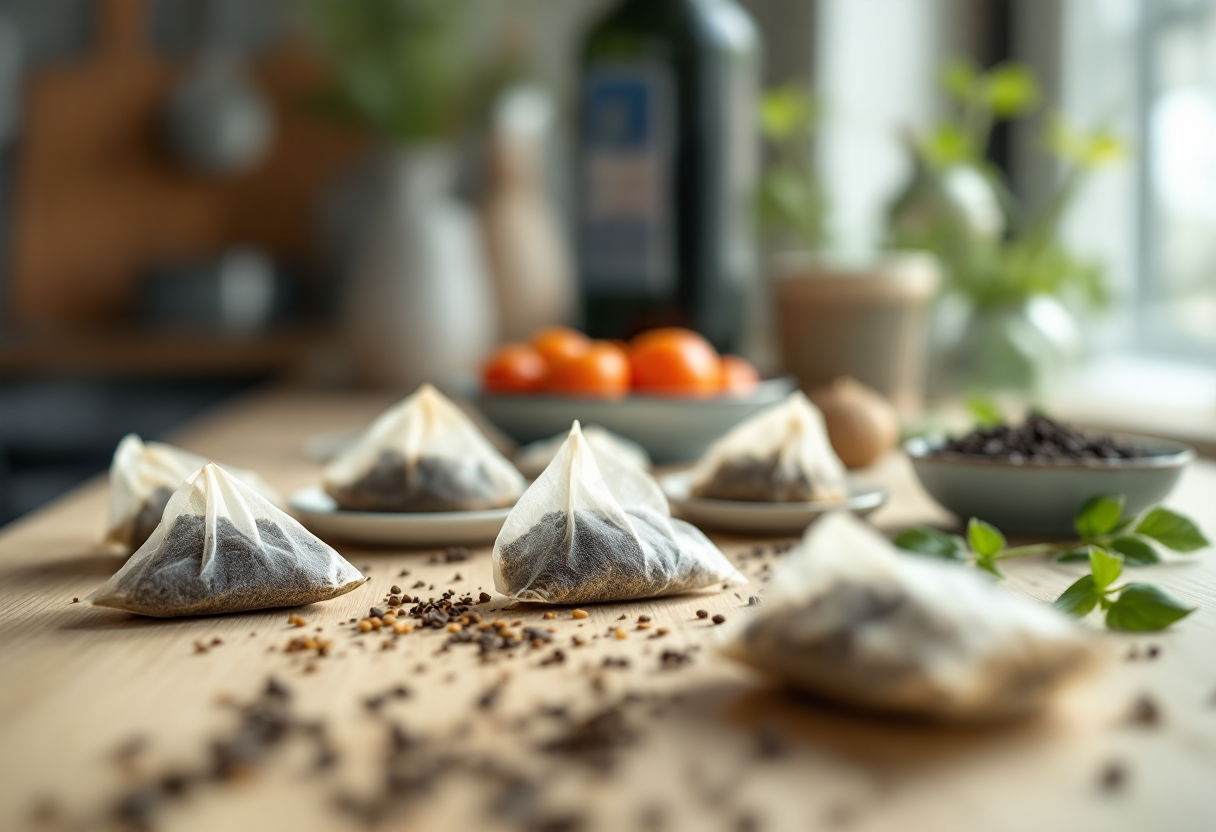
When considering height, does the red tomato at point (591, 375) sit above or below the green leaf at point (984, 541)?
above

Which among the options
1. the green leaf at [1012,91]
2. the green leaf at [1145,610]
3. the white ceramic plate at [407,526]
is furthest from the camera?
the green leaf at [1012,91]

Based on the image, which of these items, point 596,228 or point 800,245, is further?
point 800,245

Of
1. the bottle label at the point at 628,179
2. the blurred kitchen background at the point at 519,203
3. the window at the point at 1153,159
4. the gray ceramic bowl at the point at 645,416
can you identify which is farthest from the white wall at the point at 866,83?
the gray ceramic bowl at the point at 645,416

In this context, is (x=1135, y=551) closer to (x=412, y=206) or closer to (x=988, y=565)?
(x=988, y=565)

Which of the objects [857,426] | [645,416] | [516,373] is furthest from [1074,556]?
[516,373]

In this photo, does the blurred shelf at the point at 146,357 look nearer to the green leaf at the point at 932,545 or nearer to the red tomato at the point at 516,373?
the red tomato at the point at 516,373

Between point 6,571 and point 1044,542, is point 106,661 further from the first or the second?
point 1044,542

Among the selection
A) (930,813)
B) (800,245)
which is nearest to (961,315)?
(800,245)

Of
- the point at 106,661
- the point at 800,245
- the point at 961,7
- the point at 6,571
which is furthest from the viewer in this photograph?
the point at 800,245
